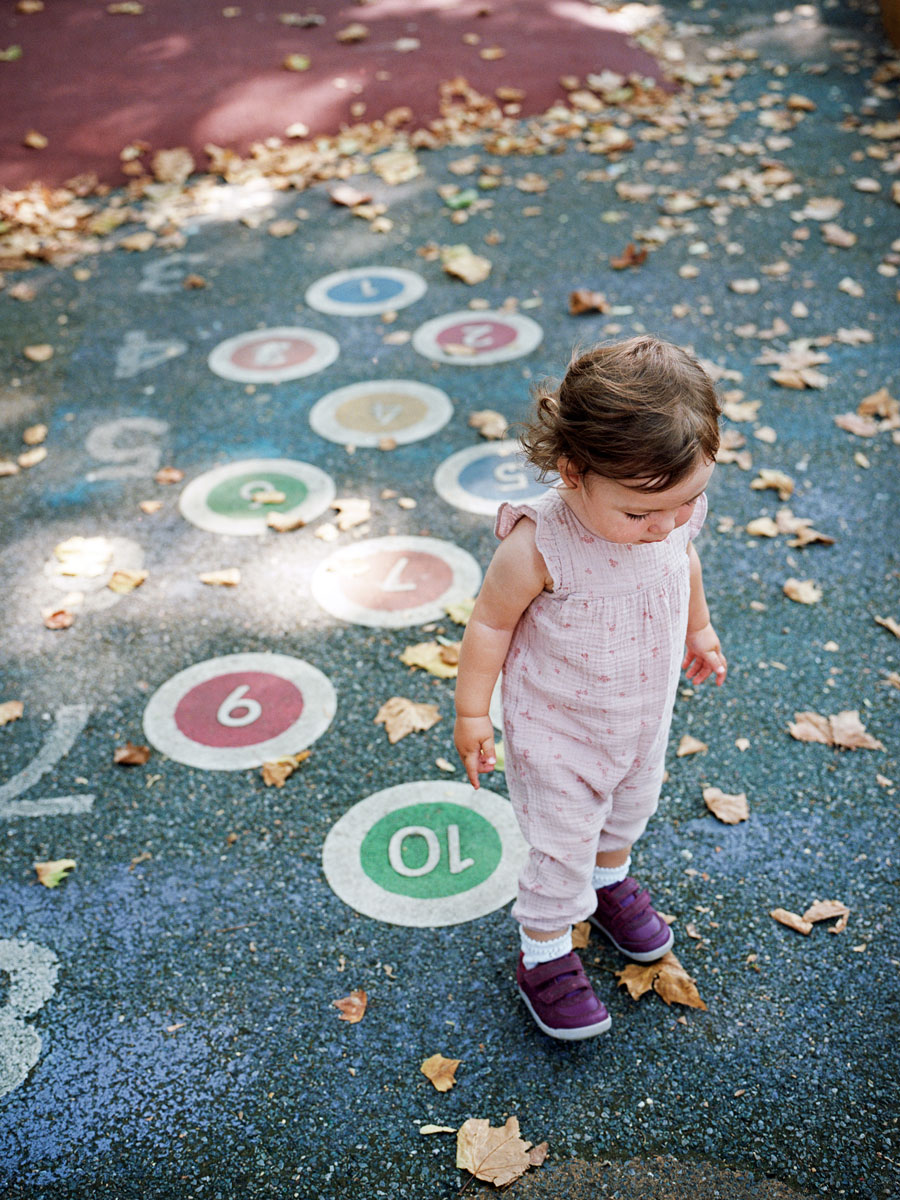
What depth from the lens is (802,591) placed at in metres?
3.02

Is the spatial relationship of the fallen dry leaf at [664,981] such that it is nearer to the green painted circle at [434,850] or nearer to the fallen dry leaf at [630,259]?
the green painted circle at [434,850]

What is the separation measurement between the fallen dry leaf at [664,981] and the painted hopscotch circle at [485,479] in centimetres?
178

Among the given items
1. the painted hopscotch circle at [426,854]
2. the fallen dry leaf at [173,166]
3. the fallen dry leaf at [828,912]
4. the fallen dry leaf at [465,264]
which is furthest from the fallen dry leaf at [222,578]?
the fallen dry leaf at [173,166]

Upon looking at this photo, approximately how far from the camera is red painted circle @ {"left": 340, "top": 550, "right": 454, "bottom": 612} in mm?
3039

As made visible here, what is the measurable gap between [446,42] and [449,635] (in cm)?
672

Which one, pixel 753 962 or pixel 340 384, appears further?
pixel 340 384

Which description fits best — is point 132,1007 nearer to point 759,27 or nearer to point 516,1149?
point 516,1149

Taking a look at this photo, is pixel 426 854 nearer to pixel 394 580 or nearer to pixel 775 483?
pixel 394 580

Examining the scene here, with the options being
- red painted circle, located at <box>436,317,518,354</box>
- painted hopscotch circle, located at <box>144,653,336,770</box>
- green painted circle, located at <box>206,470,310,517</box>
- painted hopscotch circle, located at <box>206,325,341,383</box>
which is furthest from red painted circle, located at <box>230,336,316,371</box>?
painted hopscotch circle, located at <box>144,653,336,770</box>

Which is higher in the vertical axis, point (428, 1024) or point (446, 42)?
point (446, 42)

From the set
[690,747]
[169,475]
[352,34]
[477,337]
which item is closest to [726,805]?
[690,747]

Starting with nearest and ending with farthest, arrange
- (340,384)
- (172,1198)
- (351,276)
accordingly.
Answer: (172,1198) < (340,384) < (351,276)

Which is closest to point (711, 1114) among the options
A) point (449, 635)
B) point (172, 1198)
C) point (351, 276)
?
point (172, 1198)

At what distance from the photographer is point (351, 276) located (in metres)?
5.05
